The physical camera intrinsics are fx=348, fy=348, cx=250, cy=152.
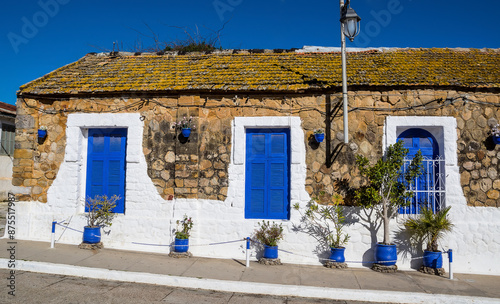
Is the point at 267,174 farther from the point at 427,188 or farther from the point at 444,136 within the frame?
the point at 444,136

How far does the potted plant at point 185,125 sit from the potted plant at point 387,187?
3708 mm

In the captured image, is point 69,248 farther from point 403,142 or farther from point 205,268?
point 403,142

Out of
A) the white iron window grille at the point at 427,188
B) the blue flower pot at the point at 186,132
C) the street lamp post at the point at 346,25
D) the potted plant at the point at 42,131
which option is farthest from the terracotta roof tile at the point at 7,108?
the white iron window grille at the point at 427,188

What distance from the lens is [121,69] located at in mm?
9375

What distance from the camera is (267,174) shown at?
780cm

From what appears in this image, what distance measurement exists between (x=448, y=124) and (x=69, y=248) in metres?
8.71

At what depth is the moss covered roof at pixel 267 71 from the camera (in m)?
7.82

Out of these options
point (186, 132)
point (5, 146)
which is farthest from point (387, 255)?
point (5, 146)

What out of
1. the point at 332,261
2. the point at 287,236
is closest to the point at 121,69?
the point at 287,236

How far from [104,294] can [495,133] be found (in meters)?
7.99

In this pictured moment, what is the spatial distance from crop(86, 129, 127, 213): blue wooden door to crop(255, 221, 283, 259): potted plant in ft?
11.0

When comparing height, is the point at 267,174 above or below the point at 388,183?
above

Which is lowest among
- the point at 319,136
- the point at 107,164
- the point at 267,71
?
the point at 107,164

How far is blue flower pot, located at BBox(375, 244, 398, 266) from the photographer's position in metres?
6.93
